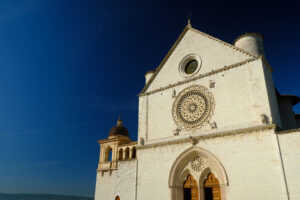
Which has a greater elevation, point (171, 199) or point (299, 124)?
point (299, 124)

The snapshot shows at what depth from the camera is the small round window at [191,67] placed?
15.7 meters

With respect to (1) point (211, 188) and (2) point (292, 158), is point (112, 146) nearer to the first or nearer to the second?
(1) point (211, 188)

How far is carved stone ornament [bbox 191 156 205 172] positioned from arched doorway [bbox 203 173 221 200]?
0.65 m

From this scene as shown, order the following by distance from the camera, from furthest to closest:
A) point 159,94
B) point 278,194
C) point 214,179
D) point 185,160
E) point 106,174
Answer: point 106,174, point 159,94, point 185,160, point 214,179, point 278,194

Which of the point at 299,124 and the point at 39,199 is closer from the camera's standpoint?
the point at 299,124

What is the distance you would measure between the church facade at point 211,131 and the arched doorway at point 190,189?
0.06 metres

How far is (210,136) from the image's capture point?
42.5 ft

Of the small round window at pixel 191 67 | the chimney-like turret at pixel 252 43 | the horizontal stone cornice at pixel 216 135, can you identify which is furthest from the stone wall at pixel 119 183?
the chimney-like turret at pixel 252 43

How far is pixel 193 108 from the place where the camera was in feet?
47.6

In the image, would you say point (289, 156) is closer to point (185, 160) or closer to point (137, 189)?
point (185, 160)

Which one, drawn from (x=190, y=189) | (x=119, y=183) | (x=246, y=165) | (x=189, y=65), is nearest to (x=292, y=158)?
(x=246, y=165)

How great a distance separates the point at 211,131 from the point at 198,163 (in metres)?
2.09

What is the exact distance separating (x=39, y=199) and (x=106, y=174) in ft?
509

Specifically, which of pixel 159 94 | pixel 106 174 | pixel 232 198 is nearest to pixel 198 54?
pixel 159 94
